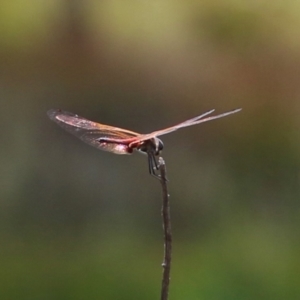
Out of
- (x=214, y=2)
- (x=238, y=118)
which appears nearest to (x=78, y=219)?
(x=238, y=118)

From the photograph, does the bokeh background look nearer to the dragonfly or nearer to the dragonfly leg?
the dragonfly

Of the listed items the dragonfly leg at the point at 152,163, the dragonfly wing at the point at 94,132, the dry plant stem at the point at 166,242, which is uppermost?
Answer: the dragonfly wing at the point at 94,132

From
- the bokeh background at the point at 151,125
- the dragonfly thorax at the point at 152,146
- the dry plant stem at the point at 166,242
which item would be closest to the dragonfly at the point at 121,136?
the dragonfly thorax at the point at 152,146

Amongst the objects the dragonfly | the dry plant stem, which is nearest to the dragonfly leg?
the dragonfly

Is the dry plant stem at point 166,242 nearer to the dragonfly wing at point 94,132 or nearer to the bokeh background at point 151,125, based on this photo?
the dragonfly wing at point 94,132

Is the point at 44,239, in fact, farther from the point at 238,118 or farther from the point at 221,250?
the point at 238,118

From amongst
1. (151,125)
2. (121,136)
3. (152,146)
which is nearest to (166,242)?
(152,146)

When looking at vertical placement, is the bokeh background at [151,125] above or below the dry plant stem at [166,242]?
above
